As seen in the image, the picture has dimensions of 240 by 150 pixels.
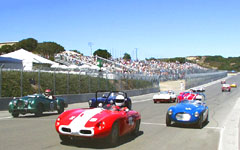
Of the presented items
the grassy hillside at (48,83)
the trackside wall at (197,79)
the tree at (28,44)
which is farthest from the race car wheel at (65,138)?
the tree at (28,44)

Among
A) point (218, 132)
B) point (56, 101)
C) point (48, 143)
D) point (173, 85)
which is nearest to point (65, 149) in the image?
point (48, 143)

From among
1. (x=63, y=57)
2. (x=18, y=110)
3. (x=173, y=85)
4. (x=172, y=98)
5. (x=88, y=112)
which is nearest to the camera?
(x=88, y=112)

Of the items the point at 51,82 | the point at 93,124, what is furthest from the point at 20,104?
the point at 51,82

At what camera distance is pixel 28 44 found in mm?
109562

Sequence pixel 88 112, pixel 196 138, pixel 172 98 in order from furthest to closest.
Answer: pixel 172 98 → pixel 196 138 → pixel 88 112

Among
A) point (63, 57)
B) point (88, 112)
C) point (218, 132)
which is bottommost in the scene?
point (218, 132)

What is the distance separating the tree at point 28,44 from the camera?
108 m

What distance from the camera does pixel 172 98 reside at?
2670cm

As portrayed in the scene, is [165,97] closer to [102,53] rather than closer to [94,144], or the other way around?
[94,144]

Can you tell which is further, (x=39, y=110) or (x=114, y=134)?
(x=39, y=110)

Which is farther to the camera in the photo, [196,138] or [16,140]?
[196,138]

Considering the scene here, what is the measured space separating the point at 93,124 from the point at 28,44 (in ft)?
353

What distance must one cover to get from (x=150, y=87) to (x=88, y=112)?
40460 millimetres

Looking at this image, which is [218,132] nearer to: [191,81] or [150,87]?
[150,87]
